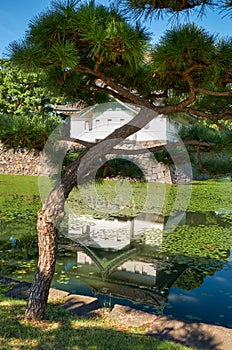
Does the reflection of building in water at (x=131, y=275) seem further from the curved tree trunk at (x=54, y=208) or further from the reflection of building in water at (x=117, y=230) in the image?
the curved tree trunk at (x=54, y=208)

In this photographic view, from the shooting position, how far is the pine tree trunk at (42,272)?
1825 millimetres

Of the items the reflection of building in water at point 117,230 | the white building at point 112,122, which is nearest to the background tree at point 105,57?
the white building at point 112,122

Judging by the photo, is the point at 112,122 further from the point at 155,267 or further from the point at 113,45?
the point at 113,45

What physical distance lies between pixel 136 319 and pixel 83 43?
162 cm

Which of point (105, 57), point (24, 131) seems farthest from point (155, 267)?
point (105, 57)

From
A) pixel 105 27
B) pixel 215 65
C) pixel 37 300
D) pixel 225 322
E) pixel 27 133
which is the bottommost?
pixel 225 322

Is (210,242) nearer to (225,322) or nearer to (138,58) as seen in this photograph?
(225,322)

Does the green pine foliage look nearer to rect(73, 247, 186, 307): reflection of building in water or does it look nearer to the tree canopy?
the tree canopy

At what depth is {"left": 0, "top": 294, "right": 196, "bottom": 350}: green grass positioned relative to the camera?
1.60 m

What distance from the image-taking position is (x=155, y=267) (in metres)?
3.55

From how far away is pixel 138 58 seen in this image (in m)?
1.39

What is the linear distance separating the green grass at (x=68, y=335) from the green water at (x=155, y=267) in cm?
76

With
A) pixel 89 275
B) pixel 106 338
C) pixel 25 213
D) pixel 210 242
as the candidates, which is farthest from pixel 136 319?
pixel 25 213

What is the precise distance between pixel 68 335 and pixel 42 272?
35 cm
